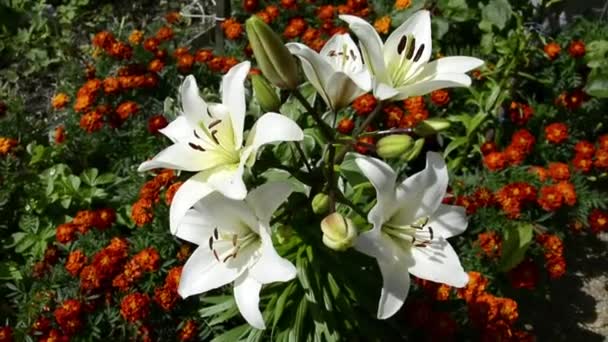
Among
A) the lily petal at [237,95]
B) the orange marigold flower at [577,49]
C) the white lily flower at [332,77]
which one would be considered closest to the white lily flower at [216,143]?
the lily petal at [237,95]

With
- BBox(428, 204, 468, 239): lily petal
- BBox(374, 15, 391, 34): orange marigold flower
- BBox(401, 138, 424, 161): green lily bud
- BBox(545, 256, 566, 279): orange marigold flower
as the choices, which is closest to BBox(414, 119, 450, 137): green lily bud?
BBox(401, 138, 424, 161): green lily bud

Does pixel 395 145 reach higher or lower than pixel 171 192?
higher

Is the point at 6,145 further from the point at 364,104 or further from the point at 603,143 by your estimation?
the point at 603,143

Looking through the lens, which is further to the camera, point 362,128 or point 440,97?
point 440,97

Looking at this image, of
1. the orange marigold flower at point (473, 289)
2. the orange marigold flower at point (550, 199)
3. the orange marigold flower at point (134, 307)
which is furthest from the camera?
the orange marigold flower at point (550, 199)

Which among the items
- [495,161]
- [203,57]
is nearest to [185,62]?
[203,57]

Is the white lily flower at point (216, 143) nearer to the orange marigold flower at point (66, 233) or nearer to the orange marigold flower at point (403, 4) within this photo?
the orange marigold flower at point (66, 233)

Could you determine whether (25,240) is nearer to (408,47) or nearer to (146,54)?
(146,54)
